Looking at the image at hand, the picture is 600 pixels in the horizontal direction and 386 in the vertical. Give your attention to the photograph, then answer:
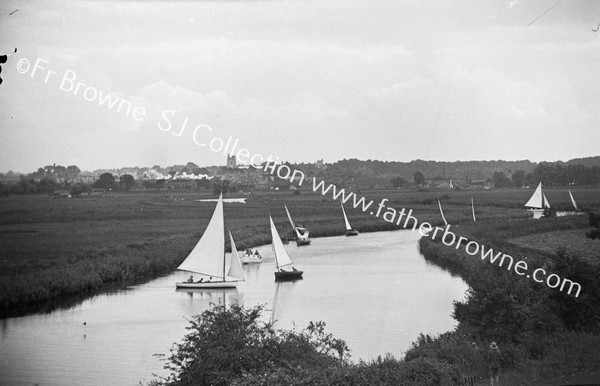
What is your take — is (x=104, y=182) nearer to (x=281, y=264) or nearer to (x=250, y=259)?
(x=250, y=259)

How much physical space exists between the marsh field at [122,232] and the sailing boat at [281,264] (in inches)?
263

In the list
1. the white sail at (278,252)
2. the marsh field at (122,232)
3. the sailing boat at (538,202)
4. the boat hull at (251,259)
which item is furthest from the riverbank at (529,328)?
the sailing boat at (538,202)

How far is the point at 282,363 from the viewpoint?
15.3 m

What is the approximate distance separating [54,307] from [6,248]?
1450cm

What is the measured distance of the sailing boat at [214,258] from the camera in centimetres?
3484

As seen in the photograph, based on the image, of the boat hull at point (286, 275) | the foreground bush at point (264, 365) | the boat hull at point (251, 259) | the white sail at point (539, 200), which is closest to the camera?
the foreground bush at point (264, 365)

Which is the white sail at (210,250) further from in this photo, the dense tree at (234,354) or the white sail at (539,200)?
the white sail at (539,200)

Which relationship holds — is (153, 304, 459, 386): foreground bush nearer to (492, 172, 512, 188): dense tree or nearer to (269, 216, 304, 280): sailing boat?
(269, 216, 304, 280): sailing boat

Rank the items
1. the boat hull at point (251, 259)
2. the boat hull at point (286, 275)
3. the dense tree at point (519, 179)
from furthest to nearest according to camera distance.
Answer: the dense tree at point (519, 179) < the boat hull at point (251, 259) < the boat hull at point (286, 275)

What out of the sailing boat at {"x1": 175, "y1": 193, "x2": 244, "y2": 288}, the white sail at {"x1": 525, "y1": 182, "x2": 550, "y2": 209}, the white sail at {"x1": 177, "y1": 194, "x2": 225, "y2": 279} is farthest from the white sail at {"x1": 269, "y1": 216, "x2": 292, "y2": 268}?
the white sail at {"x1": 525, "y1": 182, "x2": 550, "y2": 209}

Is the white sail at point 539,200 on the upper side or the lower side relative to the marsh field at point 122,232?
upper

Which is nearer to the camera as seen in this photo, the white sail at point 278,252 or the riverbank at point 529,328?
the riverbank at point 529,328

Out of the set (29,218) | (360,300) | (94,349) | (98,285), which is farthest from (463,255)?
(29,218)

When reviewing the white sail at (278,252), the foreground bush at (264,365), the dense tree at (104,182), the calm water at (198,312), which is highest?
the dense tree at (104,182)
